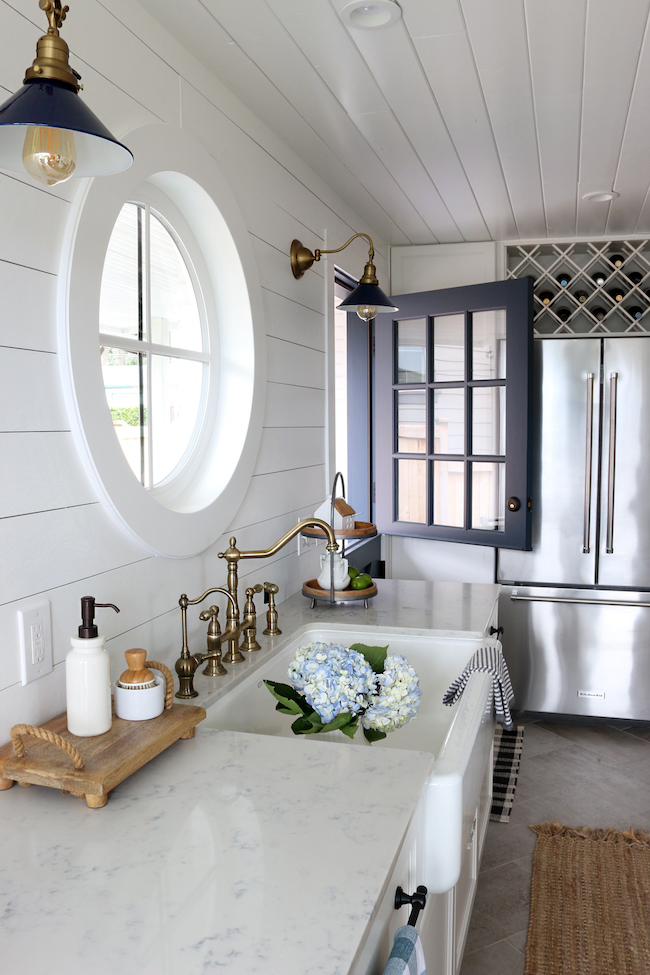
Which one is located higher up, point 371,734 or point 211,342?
point 211,342

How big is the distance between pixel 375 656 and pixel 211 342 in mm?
1013

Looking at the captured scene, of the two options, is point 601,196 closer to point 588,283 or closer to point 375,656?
point 588,283

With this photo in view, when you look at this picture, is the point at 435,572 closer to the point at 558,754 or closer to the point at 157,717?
the point at 558,754

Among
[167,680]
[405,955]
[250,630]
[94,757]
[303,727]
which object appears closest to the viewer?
[405,955]

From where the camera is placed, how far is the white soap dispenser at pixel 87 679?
127cm

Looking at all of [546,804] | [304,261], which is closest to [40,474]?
[304,261]

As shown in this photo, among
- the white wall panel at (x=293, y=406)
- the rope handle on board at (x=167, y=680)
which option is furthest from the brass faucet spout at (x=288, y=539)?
the rope handle on board at (x=167, y=680)

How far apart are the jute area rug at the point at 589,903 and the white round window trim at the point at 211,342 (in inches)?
60.1

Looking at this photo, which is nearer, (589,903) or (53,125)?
(53,125)

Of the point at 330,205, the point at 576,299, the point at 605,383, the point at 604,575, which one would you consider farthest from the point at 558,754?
the point at 330,205

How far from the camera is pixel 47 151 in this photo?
1.01m

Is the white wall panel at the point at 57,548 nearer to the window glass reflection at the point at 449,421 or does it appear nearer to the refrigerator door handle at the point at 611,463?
the window glass reflection at the point at 449,421

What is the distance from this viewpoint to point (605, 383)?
3.61 m

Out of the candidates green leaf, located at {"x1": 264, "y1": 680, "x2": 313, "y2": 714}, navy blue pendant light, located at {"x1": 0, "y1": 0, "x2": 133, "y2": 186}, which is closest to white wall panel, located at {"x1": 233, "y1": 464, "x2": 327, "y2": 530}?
green leaf, located at {"x1": 264, "y1": 680, "x2": 313, "y2": 714}
